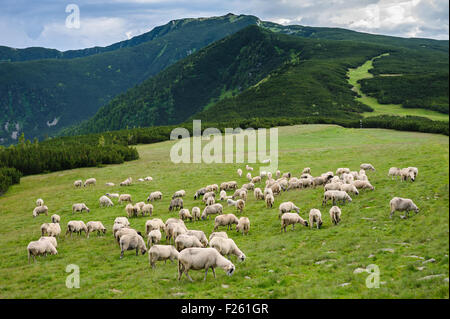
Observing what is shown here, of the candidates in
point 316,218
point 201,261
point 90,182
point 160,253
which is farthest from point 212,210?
point 90,182

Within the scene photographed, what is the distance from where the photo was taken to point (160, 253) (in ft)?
56.6

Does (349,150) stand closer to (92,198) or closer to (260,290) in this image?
(92,198)

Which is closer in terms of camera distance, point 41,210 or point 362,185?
point 362,185

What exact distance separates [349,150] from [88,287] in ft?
153

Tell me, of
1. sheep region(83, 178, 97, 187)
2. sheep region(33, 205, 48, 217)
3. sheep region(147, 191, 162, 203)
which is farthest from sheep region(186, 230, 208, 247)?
sheep region(83, 178, 97, 187)

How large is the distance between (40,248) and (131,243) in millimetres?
5555

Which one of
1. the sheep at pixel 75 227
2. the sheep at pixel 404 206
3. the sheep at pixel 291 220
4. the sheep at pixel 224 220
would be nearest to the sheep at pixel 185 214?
the sheep at pixel 224 220

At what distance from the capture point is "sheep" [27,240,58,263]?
20.6 meters

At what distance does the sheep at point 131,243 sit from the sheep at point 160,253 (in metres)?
3.07

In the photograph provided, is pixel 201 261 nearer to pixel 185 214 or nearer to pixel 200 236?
pixel 200 236

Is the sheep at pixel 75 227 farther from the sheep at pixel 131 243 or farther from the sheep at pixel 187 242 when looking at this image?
the sheep at pixel 187 242

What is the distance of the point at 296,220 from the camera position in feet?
72.0

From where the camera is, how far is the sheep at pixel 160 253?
17.2 meters

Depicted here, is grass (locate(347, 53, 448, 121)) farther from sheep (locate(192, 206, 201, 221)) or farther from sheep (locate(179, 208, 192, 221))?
sheep (locate(179, 208, 192, 221))
